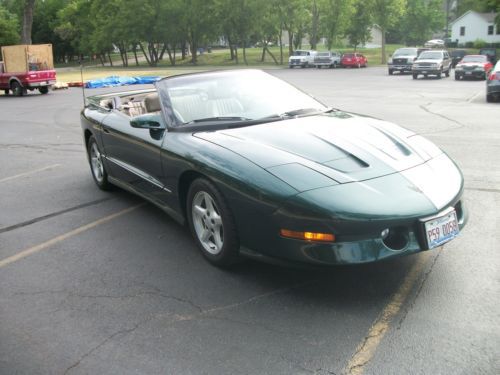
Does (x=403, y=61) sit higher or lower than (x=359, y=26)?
lower

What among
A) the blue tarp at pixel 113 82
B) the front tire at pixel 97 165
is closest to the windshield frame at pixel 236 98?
the front tire at pixel 97 165

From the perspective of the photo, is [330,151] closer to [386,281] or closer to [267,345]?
[386,281]

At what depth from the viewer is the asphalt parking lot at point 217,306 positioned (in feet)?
9.42

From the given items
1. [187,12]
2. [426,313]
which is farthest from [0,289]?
[187,12]

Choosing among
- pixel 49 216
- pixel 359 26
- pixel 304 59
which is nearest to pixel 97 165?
pixel 49 216

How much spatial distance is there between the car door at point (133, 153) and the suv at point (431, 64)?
27124 mm

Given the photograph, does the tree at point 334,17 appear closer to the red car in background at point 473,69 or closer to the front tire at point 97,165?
the red car in background at point 473,69

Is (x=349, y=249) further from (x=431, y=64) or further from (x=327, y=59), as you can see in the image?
(x=327, y=59)

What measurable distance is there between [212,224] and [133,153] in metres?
1.60

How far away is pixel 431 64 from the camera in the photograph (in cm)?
2994

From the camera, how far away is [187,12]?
60.5 m

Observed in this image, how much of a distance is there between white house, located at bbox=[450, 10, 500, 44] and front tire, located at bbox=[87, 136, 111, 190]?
270 ft

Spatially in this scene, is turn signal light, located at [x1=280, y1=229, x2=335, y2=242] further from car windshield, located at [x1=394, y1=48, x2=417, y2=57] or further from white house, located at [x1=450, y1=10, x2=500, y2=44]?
white house, located at [x1=450, y1=10, x2=500, y2=44]

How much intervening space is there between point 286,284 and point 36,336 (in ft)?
5.37
